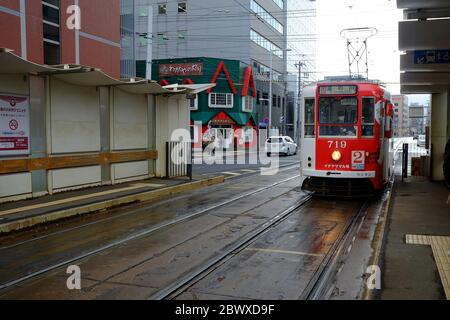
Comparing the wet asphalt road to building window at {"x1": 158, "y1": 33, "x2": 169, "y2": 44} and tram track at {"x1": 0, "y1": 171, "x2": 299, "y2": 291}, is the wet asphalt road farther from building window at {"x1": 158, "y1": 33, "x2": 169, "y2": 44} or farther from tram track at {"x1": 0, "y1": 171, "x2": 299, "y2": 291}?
building window at {"x1": 158, "y1": 33, "x2": 169, "y2": 44}

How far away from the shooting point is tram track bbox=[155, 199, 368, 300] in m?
5.64

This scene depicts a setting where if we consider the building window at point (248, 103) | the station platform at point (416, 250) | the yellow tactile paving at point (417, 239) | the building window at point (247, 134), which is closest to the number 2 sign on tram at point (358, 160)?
the station platform at point (416, 250)

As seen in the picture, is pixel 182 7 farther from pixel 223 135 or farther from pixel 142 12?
pixel 223 135

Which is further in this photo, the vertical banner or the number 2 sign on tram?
the number 2 sign on tram

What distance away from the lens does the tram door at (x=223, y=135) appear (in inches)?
1895

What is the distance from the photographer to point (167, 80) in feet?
163

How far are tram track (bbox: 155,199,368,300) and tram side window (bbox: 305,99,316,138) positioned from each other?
11.8 feet

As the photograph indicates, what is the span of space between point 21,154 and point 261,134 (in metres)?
47.6

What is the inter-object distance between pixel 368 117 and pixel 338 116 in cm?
79

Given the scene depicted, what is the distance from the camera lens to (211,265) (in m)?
6.80

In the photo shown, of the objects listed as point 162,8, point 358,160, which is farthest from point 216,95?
point 358,160

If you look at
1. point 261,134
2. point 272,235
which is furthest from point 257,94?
point 272,235

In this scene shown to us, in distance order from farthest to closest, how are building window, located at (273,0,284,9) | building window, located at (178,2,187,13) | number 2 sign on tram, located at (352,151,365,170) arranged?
building window, located at (273,0,284,9) < building window, located at (178,2,187,13) < number 2 sign on tram, located at (352,151,365,170)

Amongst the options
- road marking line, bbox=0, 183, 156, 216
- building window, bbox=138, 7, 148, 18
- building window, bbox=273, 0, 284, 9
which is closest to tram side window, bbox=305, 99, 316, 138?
road marking line, bbox=0, 183, 156, 216
